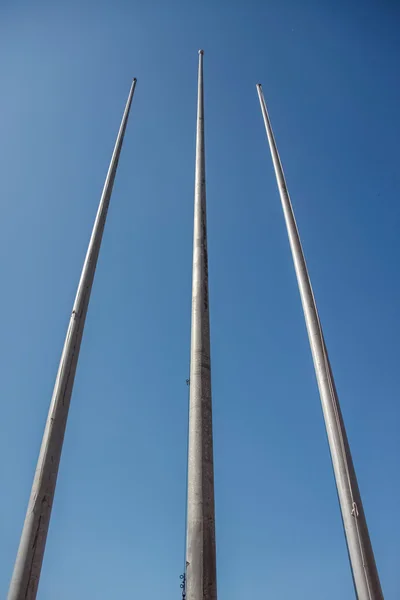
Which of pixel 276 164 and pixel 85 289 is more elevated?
pixel 276 164

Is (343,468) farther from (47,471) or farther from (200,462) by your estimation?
(47,471)

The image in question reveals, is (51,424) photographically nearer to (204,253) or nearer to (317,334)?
(204,253)

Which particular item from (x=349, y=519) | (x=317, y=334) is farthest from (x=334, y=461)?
(x=317, y=334)

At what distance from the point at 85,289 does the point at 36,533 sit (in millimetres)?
4970

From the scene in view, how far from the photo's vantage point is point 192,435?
266 inches

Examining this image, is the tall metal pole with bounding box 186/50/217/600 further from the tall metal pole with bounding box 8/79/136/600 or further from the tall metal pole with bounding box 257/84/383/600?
the tall metal pole with bounding box 257/84/383/600

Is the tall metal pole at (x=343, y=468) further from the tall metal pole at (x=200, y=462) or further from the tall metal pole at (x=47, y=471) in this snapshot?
the tall metal pole at (x=47, y=471)

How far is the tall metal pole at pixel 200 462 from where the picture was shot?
5547 millimetres

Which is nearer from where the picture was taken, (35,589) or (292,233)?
(35,589)

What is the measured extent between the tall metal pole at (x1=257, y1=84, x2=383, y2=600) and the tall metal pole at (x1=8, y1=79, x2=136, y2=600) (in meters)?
5.01

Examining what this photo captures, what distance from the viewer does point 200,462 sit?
6414mm

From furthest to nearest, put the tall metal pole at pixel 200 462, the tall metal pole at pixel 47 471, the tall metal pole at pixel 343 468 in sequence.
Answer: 1. the tall metal pole at pixel 343 468
2. the tall metal pole at pixel 47 471
3. the tall metal pole at pixel 200 462


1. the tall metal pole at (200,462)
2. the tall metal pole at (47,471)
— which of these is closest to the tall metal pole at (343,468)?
the tall metal pole at (200,462)

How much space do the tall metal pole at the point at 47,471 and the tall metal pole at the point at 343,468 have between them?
197 inches
